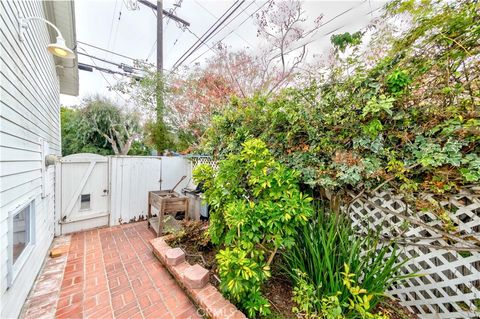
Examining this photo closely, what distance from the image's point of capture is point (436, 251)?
1.94 meters

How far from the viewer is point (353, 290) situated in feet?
5.39

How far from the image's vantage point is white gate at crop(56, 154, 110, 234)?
4.15m

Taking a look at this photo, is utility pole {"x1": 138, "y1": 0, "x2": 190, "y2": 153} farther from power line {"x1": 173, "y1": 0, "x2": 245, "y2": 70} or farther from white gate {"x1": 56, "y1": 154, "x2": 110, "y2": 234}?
white gate {"x1": 56, "y1": 154, "x2": 110, "y2": 234}

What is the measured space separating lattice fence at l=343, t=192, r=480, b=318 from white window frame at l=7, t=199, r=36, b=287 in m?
3.82

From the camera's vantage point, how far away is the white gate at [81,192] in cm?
415

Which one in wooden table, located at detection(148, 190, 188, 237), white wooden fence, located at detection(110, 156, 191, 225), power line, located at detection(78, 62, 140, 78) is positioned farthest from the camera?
power line, located at detection(78, 62, 140, 78)

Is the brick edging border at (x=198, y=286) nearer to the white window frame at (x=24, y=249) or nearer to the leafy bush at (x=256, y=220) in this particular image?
the leafy bush at (x=256, y=220)

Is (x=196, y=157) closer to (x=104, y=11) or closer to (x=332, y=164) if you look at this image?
(x=332, y=164)

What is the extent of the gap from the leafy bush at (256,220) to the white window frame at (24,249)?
1973 mm

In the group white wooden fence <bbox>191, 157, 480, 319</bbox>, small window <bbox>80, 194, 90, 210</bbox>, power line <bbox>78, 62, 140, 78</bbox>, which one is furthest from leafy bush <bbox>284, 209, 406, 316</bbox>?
power line <bbox>78, 62, 140, 78</bbox>

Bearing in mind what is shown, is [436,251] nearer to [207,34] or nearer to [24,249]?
[24,249]

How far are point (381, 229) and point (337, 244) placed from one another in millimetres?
592

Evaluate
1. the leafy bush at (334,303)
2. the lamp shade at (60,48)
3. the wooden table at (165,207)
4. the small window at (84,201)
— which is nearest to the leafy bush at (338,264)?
the leafy bush at (334,303)

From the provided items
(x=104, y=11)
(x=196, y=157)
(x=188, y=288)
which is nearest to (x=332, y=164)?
(x=188, y=288)
